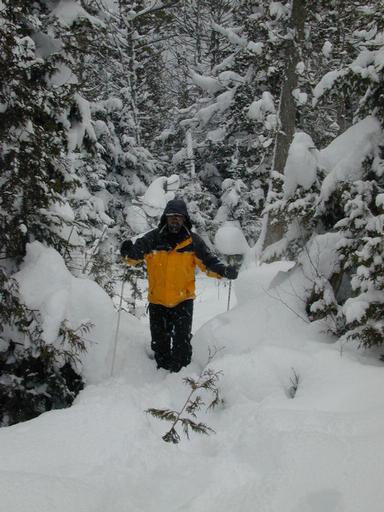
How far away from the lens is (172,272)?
5.64 m

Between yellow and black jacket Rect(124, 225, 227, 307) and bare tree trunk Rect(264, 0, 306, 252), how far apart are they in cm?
682

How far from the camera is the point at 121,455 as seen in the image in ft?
10.7

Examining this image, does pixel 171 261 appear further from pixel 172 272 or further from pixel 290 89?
pixel 290 89

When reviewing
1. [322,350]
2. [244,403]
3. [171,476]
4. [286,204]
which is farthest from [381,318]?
[171,476]

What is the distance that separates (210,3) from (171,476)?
22.9 meters

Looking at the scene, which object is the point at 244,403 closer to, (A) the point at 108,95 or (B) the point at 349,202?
(B) the point at 349,202

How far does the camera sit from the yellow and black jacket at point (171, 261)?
5656mm

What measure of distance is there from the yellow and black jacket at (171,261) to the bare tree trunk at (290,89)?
682 centimetres

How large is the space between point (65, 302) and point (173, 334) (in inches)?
65.7

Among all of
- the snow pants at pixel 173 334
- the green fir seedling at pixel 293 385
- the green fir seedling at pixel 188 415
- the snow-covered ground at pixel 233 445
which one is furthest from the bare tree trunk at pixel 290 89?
the green fir seedling at pixel 188 415

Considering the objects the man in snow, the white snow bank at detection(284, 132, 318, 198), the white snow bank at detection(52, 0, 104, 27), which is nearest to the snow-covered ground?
the man in snow

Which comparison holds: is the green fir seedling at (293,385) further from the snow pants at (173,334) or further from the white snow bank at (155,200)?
the white snow bank at (155,200)

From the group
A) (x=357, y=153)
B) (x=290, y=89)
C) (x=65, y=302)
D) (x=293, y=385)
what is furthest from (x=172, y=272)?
(x=290, y=89)

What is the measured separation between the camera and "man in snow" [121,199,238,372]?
18.6 ft
